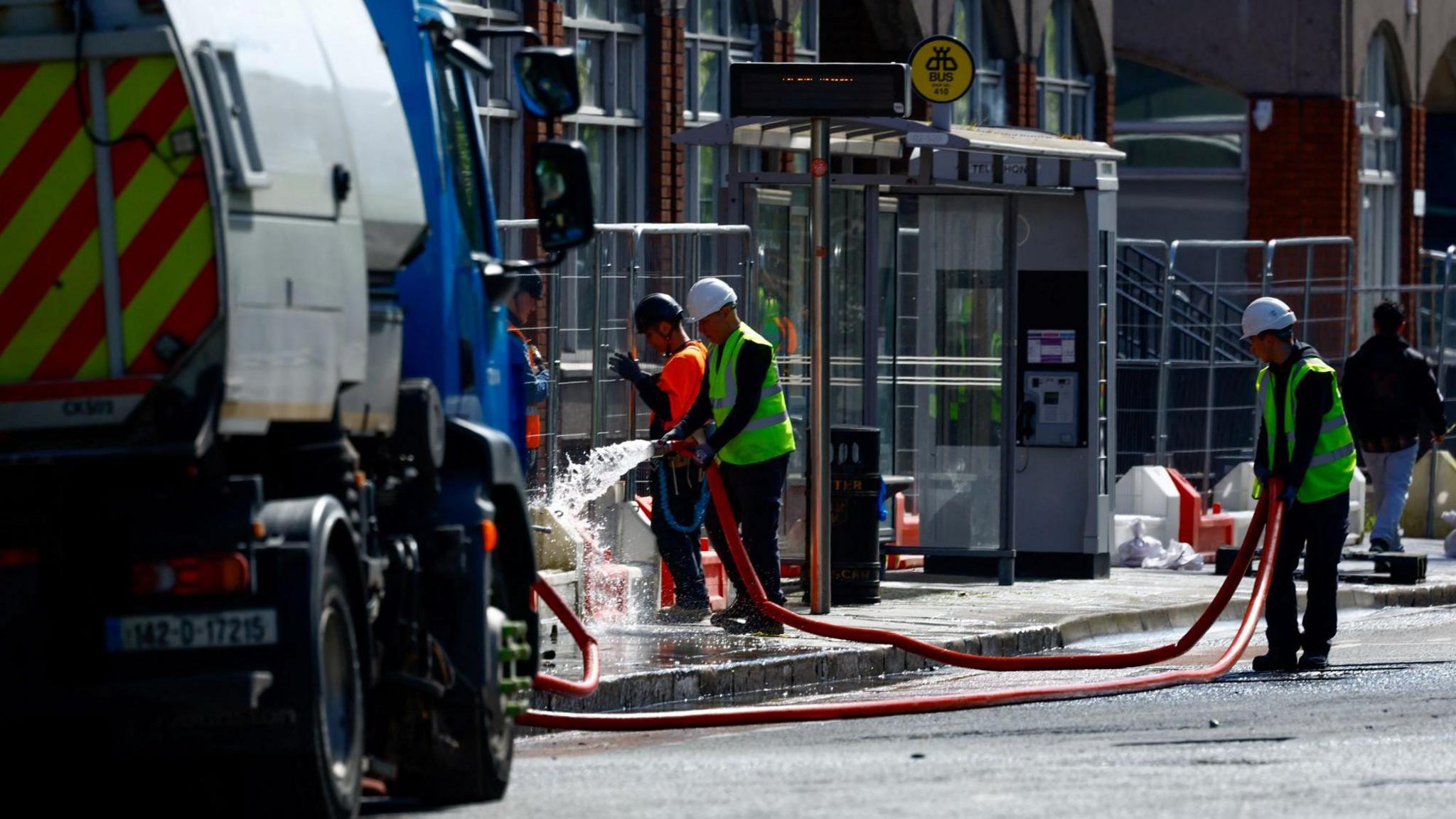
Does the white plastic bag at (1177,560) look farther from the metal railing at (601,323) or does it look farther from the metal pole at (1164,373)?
the metal railing at (601,323)

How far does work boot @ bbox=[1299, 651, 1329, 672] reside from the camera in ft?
44.4

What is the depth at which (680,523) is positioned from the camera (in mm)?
14625

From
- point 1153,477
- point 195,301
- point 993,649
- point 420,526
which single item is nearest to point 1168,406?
point 1153,477

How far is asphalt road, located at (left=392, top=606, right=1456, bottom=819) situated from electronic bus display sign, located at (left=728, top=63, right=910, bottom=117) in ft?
10.2

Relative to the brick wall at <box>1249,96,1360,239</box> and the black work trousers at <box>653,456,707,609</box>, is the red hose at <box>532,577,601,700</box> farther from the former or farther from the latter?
the brick wall at <box>1249,96,1360,239</box>

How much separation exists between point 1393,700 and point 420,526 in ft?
16.2

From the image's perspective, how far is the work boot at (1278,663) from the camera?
44.4 ft

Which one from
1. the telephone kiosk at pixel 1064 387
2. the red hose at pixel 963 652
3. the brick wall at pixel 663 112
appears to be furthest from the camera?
the brick wall at pixel 663 112

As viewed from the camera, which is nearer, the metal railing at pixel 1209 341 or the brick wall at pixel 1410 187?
the metal railing at pixel 1209 341

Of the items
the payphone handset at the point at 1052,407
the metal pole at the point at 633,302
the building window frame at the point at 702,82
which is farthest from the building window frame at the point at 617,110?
the metal pole at the point at 633,302

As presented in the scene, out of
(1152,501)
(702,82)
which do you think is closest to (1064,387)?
(1152,501)

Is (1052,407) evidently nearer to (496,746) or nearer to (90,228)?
(496,746)

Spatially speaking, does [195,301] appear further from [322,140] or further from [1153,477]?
[1153,477]

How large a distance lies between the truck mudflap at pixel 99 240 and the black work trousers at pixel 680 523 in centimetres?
762
